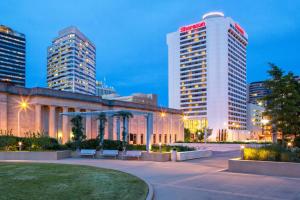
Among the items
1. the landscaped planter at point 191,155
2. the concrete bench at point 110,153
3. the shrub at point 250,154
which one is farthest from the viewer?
the concrete bench at point 110,153

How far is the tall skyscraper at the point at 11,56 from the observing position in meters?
161

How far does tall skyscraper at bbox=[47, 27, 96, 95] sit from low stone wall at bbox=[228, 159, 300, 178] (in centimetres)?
16011

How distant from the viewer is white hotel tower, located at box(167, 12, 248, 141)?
13784 centimetres

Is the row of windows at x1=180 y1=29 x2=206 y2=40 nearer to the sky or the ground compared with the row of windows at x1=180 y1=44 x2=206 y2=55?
nearer to the sky

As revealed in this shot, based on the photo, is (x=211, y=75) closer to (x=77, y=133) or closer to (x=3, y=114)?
(x=3, y=114)

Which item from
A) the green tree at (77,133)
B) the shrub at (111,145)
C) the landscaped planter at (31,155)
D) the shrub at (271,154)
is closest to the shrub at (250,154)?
the shrub at (271,154)

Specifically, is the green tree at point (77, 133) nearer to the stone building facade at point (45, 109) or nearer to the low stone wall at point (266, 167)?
the stone building facade at point (45, 109)

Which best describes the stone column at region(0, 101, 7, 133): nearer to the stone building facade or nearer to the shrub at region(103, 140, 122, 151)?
the stone building facade

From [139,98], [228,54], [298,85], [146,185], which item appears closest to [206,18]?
[228,54]

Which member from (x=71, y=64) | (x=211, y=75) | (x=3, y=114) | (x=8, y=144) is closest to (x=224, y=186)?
(x=8, y=144)

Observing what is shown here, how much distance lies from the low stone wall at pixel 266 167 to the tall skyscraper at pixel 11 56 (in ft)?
529

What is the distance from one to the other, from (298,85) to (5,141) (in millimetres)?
27737

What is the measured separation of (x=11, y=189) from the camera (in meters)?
11.0

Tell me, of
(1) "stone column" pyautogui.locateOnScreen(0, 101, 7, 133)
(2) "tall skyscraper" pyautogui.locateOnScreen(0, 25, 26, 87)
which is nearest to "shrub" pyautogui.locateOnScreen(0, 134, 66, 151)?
(1) "stone column" pyautogui.locateOnScreen(0, 101, 7, 133)
